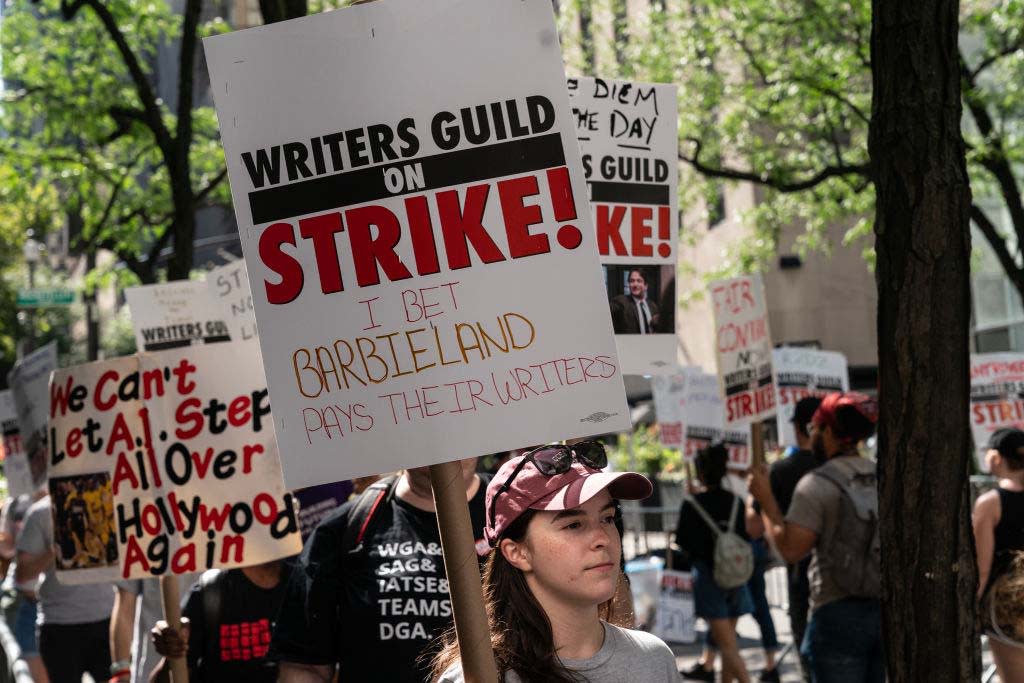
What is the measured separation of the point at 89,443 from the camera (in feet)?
18.9

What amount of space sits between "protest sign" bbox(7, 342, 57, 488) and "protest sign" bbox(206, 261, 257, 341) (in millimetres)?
1684

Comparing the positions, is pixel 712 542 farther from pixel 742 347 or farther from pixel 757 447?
pixel 757 447

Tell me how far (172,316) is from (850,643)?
5.58 metres

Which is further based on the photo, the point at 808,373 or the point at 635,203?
the point at 808,373

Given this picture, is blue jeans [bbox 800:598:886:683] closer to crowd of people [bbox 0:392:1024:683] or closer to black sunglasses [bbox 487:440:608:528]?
crowd of people [bbox 0:392:1024:683]

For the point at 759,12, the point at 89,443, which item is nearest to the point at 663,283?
the point at 89,443

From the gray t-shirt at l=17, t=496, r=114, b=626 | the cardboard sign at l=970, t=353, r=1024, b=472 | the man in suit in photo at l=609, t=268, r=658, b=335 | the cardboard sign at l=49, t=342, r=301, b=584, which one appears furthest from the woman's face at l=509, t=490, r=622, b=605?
the cardboard sign at l=970, t=353, r=1024, b=472

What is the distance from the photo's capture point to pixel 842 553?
620 centimetres

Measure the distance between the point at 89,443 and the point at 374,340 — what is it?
9.71 ft

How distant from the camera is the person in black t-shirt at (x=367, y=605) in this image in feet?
13.7

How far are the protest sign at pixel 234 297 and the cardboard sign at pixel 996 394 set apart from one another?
5749 mm

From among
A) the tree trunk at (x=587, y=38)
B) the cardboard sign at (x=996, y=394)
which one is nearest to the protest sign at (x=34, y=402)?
the cardboard sign at (x=996, y=394)

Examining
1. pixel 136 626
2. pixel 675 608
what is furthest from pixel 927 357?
pixel 675 608

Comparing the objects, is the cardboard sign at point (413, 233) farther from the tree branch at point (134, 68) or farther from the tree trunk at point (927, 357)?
the tree branch at point (134, 68)
